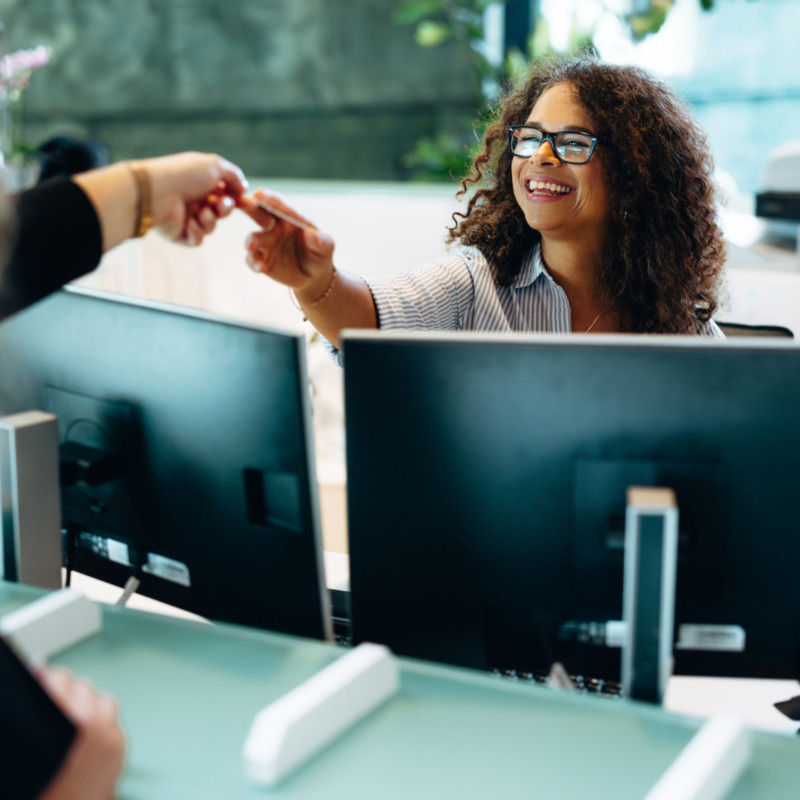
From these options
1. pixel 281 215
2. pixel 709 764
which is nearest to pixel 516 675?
A: pixel 709 764

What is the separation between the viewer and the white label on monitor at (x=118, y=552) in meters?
1.23

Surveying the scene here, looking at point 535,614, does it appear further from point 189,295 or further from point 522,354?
point 189,295

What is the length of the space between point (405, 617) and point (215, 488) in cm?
26

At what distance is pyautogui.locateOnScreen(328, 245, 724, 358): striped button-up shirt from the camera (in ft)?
5.95

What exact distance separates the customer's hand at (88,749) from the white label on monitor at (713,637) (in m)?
0.55

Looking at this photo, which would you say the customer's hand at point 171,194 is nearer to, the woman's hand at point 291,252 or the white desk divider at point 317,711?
the woman's hand at point 291,252

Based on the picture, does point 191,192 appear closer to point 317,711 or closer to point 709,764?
point 317,711

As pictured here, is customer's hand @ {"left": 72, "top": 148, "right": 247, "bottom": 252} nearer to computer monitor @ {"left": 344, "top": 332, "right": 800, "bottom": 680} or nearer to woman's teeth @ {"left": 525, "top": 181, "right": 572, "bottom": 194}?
computer monitor @ {"left": 344, "top": 332, "right": 800, "bottom": 680}

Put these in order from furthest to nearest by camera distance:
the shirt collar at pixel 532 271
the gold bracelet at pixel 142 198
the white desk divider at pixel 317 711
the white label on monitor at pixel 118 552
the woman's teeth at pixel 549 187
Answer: the shirt collar at pixel 532 271, the woman's teeth at pixel 549 187, the white label on monitor at pixel 118 552, the gold bracelet at pixel 142 198, the white desk divider at pixel 317 711

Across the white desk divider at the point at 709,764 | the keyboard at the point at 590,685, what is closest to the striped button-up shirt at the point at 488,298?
the keyboard at the point at 590,685

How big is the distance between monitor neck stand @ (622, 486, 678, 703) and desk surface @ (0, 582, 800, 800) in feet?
0.11

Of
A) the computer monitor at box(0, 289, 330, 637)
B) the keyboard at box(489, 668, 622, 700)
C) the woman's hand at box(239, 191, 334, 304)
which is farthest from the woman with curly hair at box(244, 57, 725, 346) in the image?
the keyboard at box(489, 668, 622, 700)

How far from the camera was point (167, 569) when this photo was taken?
1.19 metres

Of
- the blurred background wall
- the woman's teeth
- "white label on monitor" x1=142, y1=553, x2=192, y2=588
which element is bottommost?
"white label on monitor" x1=142, y1=553, x2=192, y2=588
